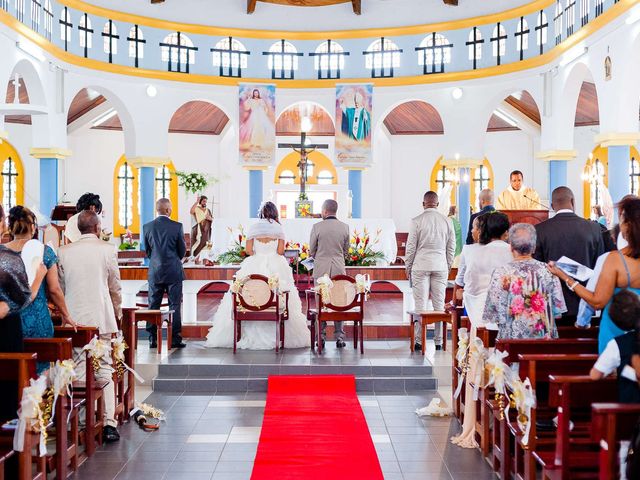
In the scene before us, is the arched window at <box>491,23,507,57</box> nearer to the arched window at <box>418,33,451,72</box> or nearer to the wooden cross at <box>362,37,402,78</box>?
the arched window at <box>418,33,451,72</box>

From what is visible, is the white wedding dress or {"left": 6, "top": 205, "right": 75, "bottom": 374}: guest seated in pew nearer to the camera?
{"left": 6, "top": 205, "right": 75, "bottom": 374}: guest seated in pew

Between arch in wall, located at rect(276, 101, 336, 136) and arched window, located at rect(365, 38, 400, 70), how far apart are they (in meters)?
4.64

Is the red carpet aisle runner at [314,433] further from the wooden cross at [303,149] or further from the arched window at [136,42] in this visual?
the arched window at [136,42]

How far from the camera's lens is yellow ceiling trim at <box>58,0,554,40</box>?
17.3 m

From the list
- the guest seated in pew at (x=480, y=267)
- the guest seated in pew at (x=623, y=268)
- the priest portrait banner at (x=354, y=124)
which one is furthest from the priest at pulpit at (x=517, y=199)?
the priest portrait banner at (x=354, y=124)

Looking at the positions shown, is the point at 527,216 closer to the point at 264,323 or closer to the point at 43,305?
the point at 264,323

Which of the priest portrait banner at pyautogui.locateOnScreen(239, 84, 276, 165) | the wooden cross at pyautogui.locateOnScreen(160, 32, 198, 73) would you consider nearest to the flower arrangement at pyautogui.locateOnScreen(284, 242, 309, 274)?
the priest portrait banner at pyautogui.locateOnScreen(239, 84, 276, 165)

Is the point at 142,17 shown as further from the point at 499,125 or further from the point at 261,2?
the point at 499,125

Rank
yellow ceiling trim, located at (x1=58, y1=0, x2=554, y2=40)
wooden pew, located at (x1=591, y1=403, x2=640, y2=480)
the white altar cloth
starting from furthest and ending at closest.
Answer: yellow ceiling trim, located at (x1=58, y1=0, x2=554, y2=40) < the white altar cloth < wooden pew, located at (x1=591, y1=403, x2=640, y2=480)

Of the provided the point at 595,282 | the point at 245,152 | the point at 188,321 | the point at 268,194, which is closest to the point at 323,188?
the point at 268,194

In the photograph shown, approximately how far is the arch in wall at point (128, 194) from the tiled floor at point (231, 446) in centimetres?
1690

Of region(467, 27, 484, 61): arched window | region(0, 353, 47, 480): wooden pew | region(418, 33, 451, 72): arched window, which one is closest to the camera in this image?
region(0, 353, 47, 480): wooden pew

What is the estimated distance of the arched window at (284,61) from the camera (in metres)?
19.5

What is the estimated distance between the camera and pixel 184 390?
7.60 metres
